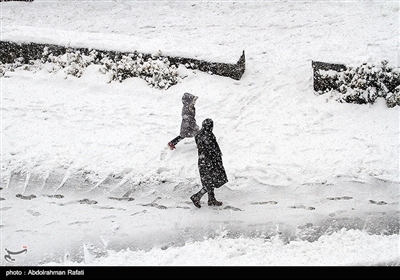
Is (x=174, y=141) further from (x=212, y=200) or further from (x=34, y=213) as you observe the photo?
(x=34, y=213)

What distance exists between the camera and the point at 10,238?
693 centimetres

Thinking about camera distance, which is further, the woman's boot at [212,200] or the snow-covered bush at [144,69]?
the snow-covered bush at [144,69]

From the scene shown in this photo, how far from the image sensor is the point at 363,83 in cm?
870

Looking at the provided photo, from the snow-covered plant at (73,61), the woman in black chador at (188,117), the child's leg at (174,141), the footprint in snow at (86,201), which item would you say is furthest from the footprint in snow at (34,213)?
the snow-covered plant at (73,61)

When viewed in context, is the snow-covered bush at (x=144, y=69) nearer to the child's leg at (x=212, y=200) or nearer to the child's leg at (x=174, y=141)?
the child's leg at (x=174, y=141)

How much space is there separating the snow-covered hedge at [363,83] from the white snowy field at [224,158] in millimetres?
172

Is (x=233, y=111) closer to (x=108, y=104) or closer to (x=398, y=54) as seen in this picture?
(x=108, y=104)

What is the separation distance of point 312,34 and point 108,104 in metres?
5.38

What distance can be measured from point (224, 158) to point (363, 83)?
3095 millimetres

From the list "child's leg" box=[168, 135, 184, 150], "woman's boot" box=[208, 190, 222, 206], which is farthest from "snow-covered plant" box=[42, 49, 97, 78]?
"woman's boot" box=[208, 190, 222, 206]

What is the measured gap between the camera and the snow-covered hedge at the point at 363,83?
8.54 m

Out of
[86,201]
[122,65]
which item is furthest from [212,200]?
[122,65]

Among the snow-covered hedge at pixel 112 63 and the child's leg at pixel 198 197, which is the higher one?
the snow-covered hedge at pixel 112 63

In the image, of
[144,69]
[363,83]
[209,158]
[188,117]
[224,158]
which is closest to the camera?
[209,158]
